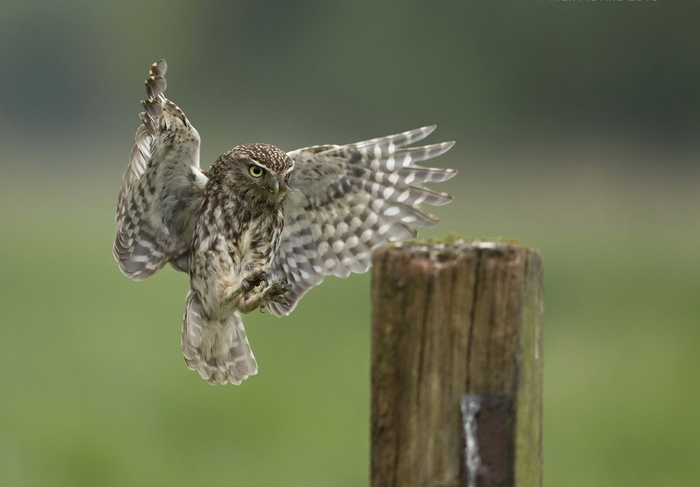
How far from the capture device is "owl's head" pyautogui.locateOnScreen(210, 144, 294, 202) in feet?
18.3

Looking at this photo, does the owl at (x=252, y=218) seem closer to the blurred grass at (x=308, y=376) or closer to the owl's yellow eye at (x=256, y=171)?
the owl's yellow eye at (x=256, y=171)

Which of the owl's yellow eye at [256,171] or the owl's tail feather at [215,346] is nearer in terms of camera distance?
the owl's yellow eye at [256,171]

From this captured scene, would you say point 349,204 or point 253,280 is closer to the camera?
point 253,280

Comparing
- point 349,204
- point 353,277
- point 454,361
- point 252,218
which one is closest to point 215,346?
point 252,218

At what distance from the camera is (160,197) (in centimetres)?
584

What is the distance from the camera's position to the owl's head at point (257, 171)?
18.3ft

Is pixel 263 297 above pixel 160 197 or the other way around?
the other way around

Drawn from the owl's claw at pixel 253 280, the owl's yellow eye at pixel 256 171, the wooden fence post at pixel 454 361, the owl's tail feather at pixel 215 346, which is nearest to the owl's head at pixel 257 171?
the owl's yellow eye at pixel 256 171

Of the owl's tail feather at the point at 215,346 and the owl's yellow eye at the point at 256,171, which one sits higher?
the owl's yellow eye at the point at 256,171

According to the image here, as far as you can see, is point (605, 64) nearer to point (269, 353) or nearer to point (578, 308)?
point (578, 308)

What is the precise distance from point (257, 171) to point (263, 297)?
24.8 inches

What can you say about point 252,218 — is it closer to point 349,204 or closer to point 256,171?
point 256,171

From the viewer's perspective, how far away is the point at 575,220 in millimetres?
18234

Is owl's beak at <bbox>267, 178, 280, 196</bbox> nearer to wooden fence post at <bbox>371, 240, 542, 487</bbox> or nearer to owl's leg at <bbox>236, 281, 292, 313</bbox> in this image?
owl's leg at <bbox>236, 281, 292, 313</bbox>
